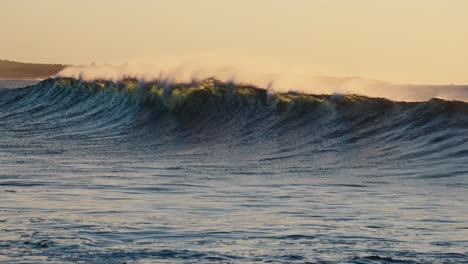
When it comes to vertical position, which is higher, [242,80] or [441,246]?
[242,80]

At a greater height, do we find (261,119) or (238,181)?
(261,119)

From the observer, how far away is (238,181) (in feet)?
54.2

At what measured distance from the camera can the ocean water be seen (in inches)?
401

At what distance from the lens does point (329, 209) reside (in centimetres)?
1288

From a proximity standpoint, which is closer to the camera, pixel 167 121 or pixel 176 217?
pixel 176 217

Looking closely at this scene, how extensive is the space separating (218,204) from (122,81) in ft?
86.5

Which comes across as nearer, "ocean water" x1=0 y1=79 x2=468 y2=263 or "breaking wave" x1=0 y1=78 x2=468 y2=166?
"ocean water" x1=0 y1=79 x2=468 y2=263

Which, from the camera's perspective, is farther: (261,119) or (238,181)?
(261,119)

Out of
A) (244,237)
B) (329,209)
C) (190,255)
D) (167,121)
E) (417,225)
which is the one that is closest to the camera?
(190,255)

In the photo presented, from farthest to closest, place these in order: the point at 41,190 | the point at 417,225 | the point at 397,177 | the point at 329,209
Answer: the point at 397,177, the point at 41,190, the point at 329,209, the point at 417,225

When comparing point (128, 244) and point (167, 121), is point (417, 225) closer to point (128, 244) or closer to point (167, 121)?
point (128, 244)

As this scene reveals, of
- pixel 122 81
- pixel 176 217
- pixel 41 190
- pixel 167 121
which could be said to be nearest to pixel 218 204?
pixel 176 217

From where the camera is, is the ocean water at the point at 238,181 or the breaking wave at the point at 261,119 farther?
the breaking wave at the point at 261,119

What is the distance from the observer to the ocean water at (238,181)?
401 inches
